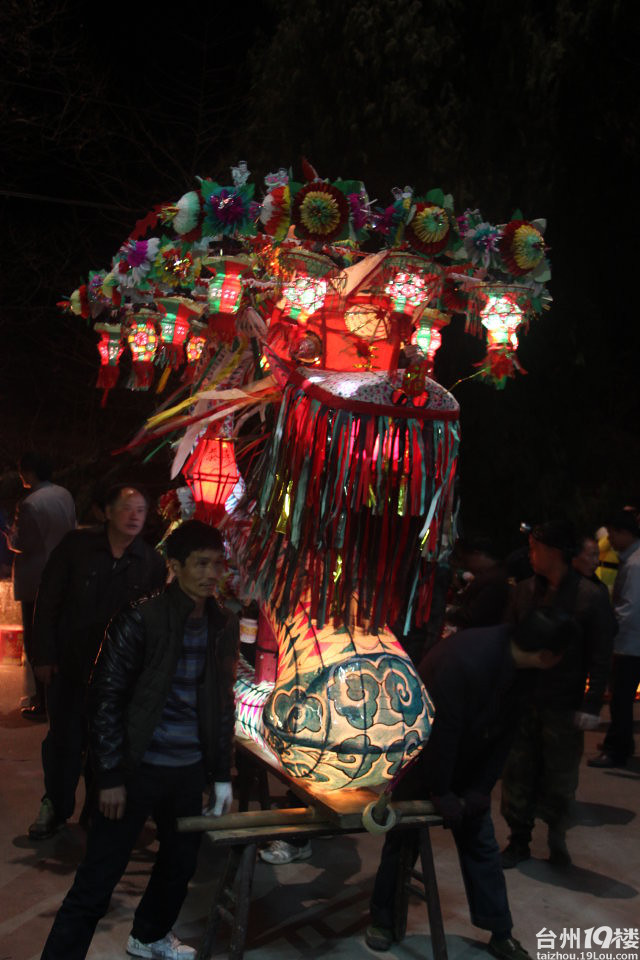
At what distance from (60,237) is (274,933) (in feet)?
27.9

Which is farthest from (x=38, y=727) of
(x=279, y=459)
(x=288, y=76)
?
(x=288, y=76)

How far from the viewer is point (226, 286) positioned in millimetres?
3623

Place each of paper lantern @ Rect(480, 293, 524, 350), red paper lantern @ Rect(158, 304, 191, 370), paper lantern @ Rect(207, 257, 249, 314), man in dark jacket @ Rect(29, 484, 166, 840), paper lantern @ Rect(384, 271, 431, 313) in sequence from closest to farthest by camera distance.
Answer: paper lantern @ Rect(384, 271, 431, 313), paper lantern @ Rect(207, 257, 249, 314), paper lantern @ Rect(480, 293, 524, 350), man in dark jacket @ Rect(29, 484, 166, 840), red paper lantern @ Rect(158, 304, 191, 370)

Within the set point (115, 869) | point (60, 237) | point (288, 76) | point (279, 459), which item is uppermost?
point (288, 76)

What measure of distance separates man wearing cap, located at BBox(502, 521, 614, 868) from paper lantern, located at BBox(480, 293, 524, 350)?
2.67 feet

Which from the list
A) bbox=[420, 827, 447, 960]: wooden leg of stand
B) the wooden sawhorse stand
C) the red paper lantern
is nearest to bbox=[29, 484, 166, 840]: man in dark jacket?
the red paper lantern

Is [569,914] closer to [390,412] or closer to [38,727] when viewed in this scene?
[390,412]

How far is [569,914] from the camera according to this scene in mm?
3629

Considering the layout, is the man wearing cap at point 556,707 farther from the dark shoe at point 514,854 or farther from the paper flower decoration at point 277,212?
the paper flower decoration at point 277,212

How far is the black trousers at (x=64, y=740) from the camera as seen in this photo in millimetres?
3969

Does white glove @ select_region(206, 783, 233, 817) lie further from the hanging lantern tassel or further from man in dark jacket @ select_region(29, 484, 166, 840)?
the hanging lantern tassel

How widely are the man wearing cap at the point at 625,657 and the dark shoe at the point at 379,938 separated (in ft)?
8.86

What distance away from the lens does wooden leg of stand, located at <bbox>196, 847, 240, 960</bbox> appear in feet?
9.78

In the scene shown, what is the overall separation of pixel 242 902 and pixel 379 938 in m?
0.65
